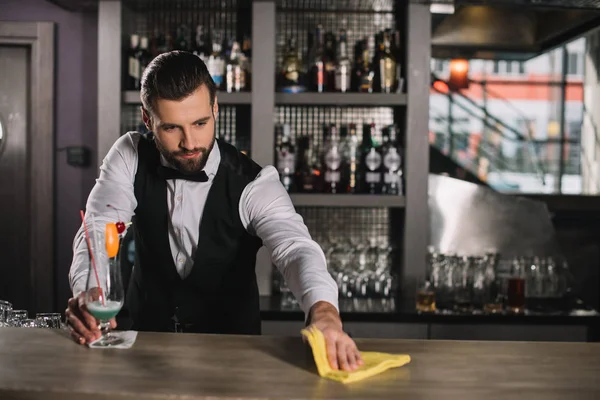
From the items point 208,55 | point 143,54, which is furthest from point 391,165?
point 143,54

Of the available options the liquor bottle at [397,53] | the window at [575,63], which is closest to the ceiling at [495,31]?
the liquor bottle at [397,53]

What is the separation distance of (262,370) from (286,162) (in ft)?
6.77

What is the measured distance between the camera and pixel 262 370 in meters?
1.51

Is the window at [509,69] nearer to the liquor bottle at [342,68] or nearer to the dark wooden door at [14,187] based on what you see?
the liquor bottle at [342,68]

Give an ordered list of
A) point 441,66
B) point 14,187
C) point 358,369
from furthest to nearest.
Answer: point 441,66, point 14,187, point 358,369

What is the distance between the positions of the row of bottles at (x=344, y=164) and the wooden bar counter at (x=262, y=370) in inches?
70.0

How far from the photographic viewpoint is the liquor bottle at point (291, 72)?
3.50 meters

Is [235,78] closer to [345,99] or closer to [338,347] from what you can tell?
[345,99]

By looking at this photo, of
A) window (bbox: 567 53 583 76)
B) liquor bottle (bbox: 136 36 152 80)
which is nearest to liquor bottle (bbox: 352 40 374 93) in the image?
liquor bottle (bbox: 136 36 152 80)

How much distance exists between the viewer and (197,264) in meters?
2.27

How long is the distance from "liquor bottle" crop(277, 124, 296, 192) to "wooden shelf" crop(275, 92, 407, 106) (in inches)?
5.2

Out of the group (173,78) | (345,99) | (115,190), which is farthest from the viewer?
(345,99)

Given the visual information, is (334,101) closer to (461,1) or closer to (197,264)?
(461,1)

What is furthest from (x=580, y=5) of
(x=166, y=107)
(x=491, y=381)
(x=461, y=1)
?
(x=491, y=381)
